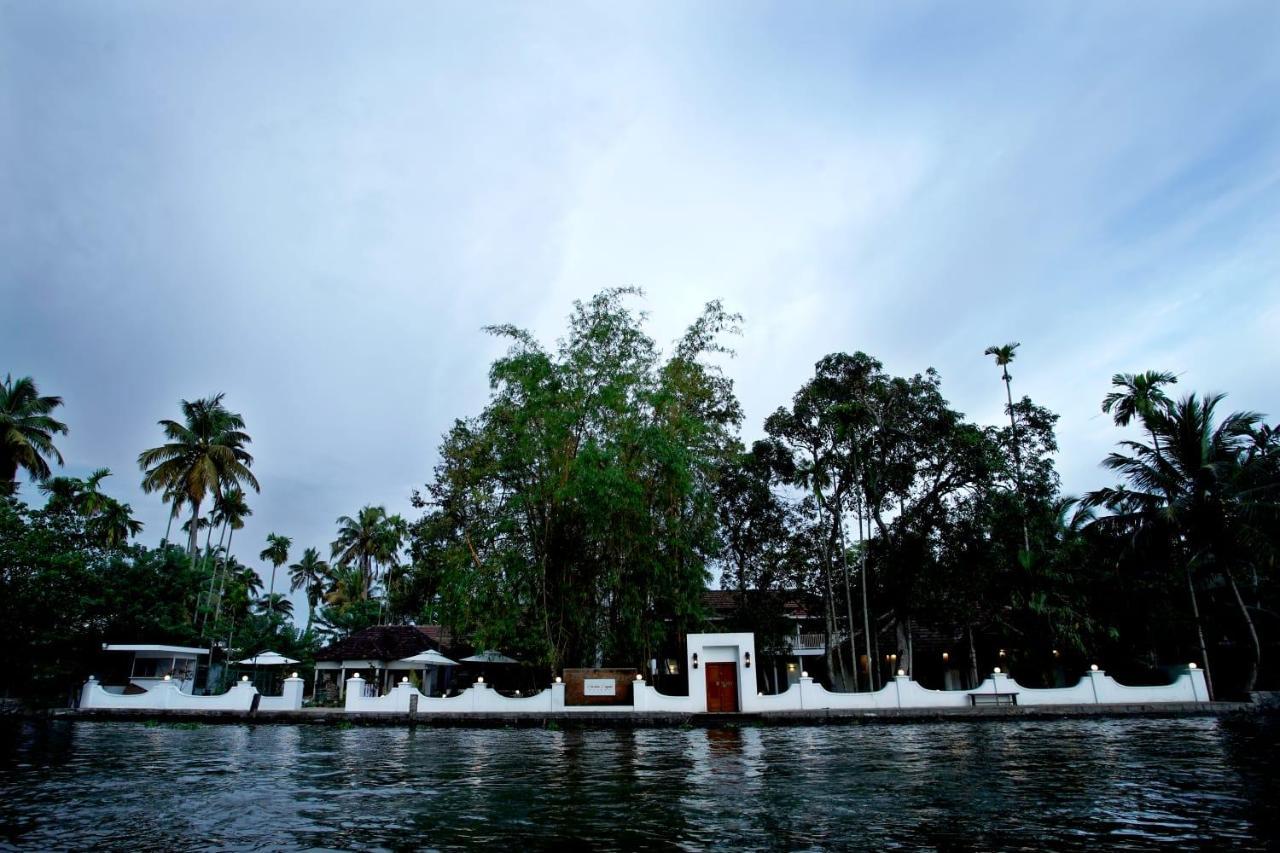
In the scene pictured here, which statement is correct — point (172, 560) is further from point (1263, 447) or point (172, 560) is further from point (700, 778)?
point (1263, 447)

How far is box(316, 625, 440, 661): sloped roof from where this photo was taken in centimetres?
2850

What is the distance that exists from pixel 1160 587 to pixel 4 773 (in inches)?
1121

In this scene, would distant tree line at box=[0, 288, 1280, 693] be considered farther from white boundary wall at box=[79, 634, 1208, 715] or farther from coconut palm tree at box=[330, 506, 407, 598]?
coconut palm tree at box=[330, 506, 407, 598]

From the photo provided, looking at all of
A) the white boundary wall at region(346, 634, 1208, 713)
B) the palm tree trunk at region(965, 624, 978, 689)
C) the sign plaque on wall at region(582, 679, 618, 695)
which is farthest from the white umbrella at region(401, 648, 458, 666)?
the palm tree trunk at region(965, 624, 978, 689)

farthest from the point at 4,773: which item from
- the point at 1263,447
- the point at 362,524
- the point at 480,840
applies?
the point at 362,524

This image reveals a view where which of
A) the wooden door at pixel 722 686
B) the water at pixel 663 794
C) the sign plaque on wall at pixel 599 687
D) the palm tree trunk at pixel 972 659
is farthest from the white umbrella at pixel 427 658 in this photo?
the palm tree trunk at pixel 972 659

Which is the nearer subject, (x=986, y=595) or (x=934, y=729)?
(x=934, y=729)

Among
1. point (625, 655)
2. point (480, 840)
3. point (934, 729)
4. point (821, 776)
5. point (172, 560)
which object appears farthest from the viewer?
point (172, 560)

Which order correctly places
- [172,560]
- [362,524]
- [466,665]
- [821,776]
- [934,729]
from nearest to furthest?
[821,776] < [934,729] < [172,560] < [466,665] < [362,524]

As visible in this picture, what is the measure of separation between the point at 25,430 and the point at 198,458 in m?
6.68

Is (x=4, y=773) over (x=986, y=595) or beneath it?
beneath

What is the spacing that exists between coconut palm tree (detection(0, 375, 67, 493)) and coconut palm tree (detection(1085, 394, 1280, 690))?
3581 centimetres

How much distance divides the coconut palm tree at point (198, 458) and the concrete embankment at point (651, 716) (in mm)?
12661

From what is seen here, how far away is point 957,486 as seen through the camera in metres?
25.2
